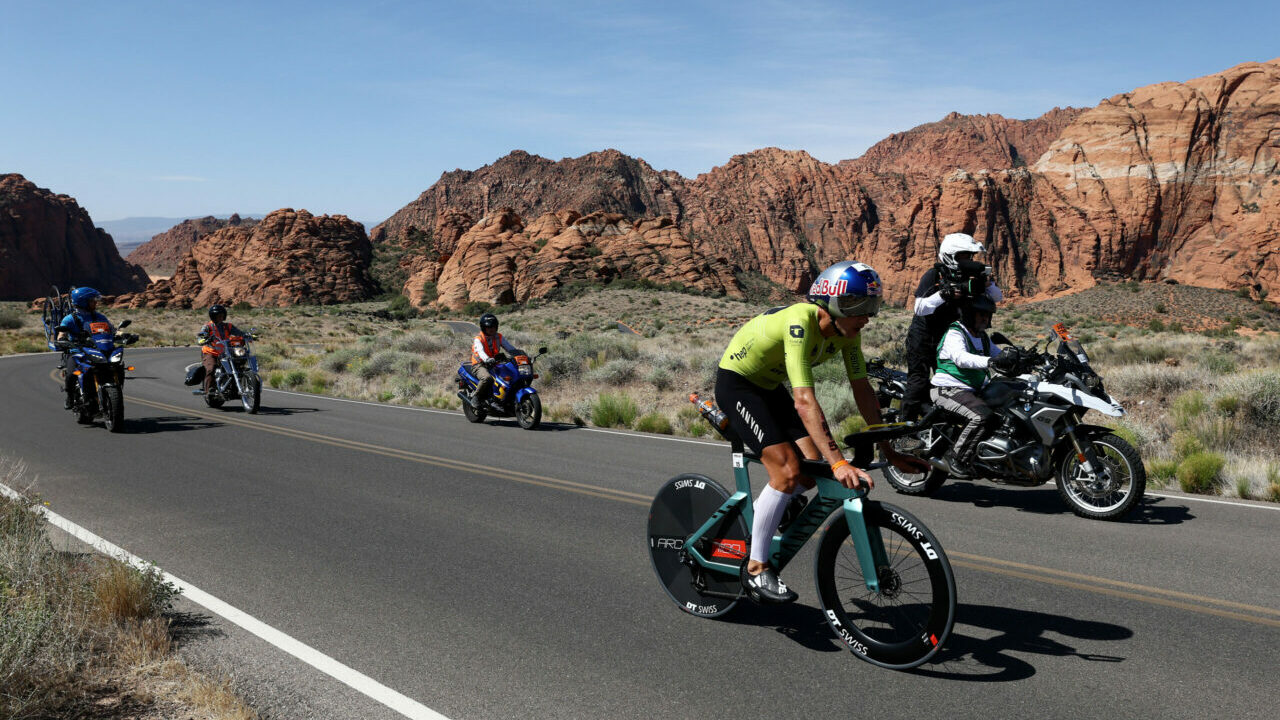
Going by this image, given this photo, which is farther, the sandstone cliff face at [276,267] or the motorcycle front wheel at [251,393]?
the sandstone cliff face at [276,267]

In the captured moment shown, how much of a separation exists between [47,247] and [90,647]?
169 m

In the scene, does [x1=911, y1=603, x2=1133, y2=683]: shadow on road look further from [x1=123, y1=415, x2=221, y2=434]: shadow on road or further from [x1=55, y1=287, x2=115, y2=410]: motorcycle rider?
[x1=55, y1=287, x2=115, y2=410]: motorcycle rider

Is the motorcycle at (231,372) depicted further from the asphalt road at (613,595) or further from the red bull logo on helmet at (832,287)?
the red bull logo on helmet at (832,287)

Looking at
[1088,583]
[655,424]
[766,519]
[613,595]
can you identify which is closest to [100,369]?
[655,424]

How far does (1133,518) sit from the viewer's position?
7.21 metres

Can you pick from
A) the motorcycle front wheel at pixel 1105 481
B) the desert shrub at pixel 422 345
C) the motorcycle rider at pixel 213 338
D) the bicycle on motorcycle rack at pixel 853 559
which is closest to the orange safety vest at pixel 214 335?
the motorcycle rider at pixel 213 338

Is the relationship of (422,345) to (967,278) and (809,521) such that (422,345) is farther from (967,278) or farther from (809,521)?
(809,521)

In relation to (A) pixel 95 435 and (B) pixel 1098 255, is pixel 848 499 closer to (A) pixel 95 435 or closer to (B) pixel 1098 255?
(A) pixel 95 435

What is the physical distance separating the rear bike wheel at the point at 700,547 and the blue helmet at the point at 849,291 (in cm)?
128

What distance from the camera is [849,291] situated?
13.6ft

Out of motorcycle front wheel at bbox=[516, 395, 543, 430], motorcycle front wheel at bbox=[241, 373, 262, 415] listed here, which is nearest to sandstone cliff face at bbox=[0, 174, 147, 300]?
motorcycle front wheel at bbox=[241, 373, 262, 415]

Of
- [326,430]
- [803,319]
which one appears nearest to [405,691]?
[803,319]

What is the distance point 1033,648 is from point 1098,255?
132 metres

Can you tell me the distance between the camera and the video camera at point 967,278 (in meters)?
7.86
